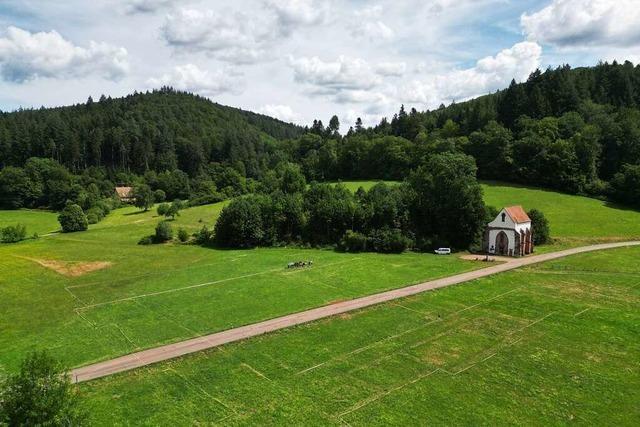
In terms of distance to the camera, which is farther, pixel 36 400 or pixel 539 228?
pixel 539 228

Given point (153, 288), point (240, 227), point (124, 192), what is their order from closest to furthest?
point (153, 288)
point (240, 227)
point (124, 192)

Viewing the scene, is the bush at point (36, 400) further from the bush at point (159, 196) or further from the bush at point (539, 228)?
the bush at point (159, 196)

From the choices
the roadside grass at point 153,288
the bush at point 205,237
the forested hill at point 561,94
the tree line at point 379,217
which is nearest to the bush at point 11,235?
the roadside grass at point 153,288

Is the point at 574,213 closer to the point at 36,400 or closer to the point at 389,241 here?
the point at 389,241

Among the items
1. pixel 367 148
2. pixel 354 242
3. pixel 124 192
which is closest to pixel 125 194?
pixel 124 192

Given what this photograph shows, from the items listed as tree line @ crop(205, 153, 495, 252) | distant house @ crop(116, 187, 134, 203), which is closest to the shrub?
distant house @ crop(116, 187, 134, 203)

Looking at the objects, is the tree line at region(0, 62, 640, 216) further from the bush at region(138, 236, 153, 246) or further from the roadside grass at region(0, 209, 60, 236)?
the bush at region(138, 236, 153, 246)

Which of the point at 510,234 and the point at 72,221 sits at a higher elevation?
the point at 72,221
